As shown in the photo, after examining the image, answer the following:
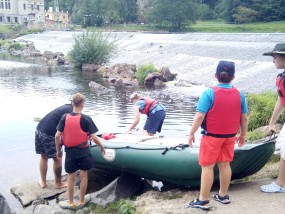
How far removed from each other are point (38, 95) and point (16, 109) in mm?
3208

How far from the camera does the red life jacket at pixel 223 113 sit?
166 inches

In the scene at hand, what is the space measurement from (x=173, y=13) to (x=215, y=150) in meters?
55.8

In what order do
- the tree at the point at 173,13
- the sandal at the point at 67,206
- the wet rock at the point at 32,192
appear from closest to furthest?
the sandal at the point at 67,206, the wet rock at the point at 32,192, the tree at the point at 173,13

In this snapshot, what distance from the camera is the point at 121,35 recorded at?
155ft

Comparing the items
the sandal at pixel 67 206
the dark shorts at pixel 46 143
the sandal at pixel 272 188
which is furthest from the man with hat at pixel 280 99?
the dark shorts at pixel 46 143

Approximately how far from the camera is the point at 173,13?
5788 centimetres

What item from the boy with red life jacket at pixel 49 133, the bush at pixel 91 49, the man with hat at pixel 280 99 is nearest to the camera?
the man with hat at pixel 280 99

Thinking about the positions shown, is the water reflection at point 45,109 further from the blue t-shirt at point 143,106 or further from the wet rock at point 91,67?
the wet rock at point 91,67

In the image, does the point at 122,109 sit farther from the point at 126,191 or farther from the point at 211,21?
the point at 211,21

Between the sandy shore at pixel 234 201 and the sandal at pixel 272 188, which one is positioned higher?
the sandal at pixel 272 188

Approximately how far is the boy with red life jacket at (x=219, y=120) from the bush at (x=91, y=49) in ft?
77.6

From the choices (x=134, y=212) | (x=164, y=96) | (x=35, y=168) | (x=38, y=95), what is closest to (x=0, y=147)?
(x=35, y=168)

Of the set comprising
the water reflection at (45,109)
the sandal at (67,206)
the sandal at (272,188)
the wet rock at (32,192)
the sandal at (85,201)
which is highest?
the sandal at (272,188)

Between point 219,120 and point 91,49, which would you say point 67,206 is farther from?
point 91,49
